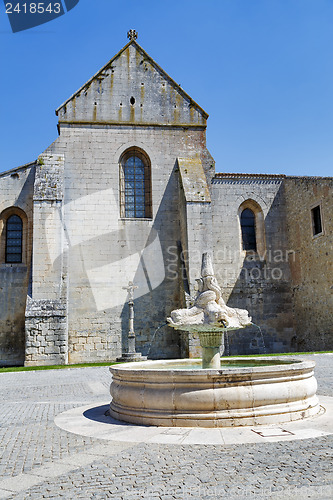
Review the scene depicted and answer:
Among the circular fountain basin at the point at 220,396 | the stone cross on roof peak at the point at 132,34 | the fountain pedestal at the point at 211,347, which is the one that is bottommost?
the circular fountain basin at the point at 220,396

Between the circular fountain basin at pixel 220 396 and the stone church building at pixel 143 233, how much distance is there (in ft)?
34.6

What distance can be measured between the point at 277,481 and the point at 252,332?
15.7 metres

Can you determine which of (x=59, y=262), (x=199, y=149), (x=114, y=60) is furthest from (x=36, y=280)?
(x=114, y=60)

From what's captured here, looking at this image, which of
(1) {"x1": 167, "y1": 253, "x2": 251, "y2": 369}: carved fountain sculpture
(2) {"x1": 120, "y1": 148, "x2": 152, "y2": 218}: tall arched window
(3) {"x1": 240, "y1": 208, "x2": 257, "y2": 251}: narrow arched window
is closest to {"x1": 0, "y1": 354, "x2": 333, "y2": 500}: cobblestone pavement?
(1) {"x1": 167, "y1": 253, "x2": 251, "y2": 369}: carved fountain sculpture

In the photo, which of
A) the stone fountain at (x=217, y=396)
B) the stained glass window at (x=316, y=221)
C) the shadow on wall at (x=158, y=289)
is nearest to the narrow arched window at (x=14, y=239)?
the shadow on wall at (x=158, y=289)

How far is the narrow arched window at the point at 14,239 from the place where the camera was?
60.1 feet

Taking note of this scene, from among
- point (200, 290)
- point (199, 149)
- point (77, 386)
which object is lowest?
point (77, 386)

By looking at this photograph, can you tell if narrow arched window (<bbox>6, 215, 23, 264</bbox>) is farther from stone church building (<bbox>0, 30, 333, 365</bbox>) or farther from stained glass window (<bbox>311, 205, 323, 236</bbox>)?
stained glass window (<bbox>311, 205, 323, 236</bbox>)

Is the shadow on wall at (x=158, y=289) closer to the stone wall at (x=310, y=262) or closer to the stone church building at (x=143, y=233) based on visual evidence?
the stone church building at (x=143, y=233)

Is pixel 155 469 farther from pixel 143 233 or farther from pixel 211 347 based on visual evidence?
pixel 143 233

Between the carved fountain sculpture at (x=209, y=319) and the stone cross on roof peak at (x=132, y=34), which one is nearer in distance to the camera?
the carved fountain sculpture at (x=209, y=319)

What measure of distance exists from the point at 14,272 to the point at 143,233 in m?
5.58

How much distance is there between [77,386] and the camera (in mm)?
9930

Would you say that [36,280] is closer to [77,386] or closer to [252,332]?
[77,386]
